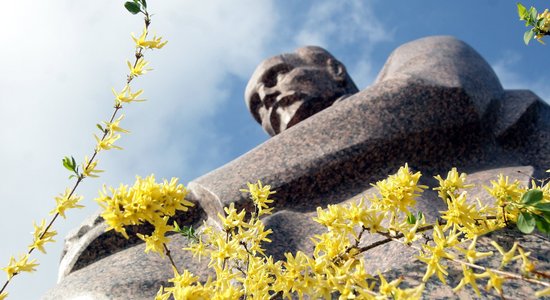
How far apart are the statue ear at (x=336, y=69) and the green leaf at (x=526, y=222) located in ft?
18.8

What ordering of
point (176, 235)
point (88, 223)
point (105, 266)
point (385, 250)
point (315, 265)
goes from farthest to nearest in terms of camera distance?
point (88, 223) → point (176, 235) → point (105, 266) → point (385, 250) → point (315, 265)

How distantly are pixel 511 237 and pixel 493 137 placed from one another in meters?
3.61

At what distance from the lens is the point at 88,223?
16.4 feet

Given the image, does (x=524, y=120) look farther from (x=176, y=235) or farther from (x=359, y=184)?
(x=176, y=235)

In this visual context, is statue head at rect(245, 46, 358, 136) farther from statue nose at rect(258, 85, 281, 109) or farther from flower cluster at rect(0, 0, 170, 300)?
flower cluster at rect(0, 0, 170, 300)

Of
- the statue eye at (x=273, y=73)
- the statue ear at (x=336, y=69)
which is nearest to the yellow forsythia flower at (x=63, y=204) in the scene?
the statue eye at (x=273, y=73)

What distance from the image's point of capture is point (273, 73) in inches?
270

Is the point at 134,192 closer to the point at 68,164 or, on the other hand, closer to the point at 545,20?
the point at 68,164

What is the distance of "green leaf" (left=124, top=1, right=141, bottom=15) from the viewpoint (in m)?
1.87


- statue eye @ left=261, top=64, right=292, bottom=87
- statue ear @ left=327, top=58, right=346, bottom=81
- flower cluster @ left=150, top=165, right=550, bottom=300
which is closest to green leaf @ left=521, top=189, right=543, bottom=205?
flower cluster @ left=150, top=165, right=550, bottom=300

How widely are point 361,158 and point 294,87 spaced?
2.25 m

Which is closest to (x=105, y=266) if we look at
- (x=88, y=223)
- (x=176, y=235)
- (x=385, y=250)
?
(x=176, y=235)

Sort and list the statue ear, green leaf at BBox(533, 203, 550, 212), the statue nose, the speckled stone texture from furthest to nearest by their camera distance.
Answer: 1. the statue ear
2. the statue nose
3. the speckled stone texture
4. green leaf at BBox(533, 203, 550, 212)

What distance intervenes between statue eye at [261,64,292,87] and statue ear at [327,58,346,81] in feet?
2.22
